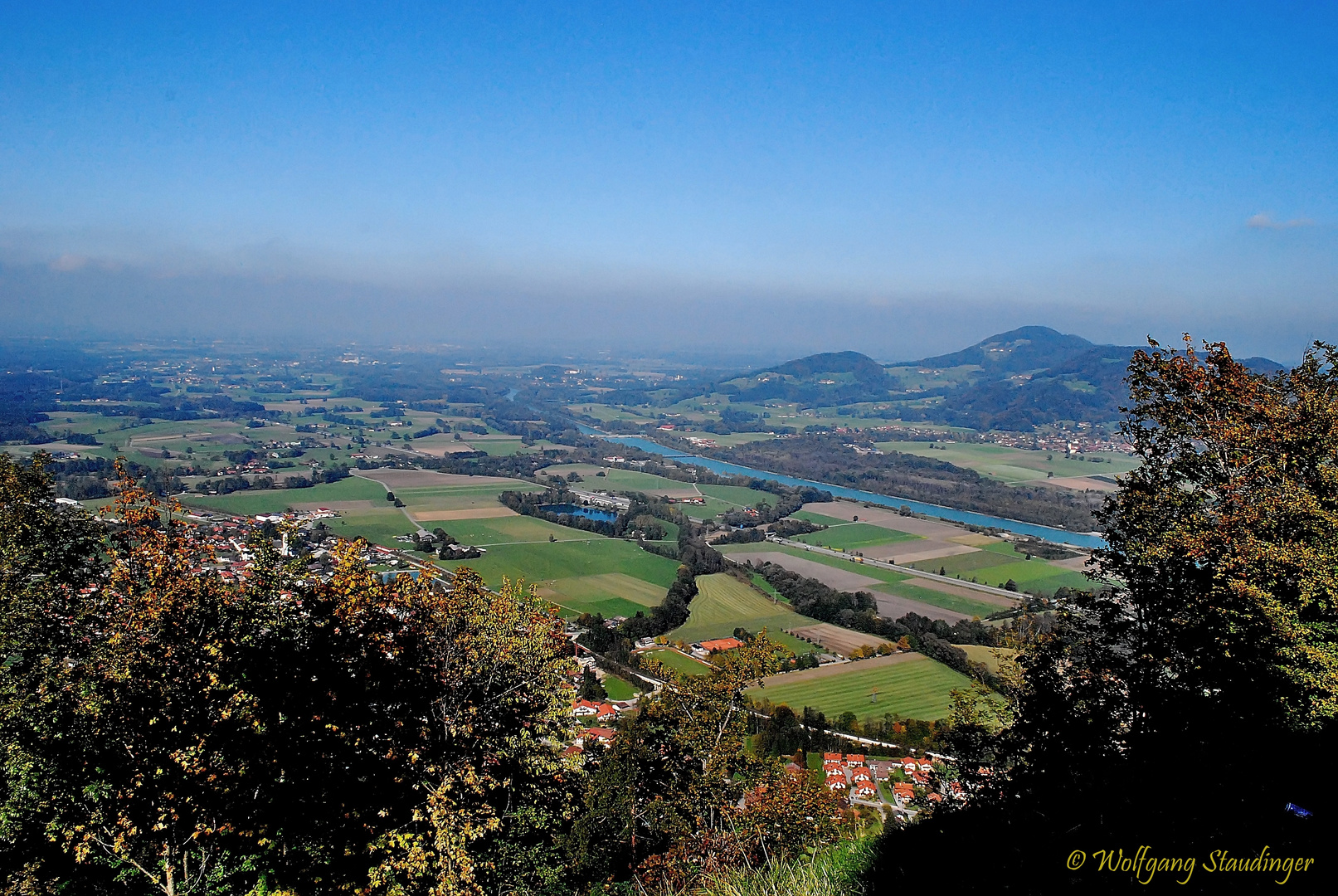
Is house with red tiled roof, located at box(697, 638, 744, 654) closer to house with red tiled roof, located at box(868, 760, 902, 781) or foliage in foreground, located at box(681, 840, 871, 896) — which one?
house with red tiled roof, located at box(868, 760, 902, 781)

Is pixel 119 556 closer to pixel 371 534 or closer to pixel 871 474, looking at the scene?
pixel 371 534

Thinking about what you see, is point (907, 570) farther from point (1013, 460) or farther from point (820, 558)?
point (1013, 460)

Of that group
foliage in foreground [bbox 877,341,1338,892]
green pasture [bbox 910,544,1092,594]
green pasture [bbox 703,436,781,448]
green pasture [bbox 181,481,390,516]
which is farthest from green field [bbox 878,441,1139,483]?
foliage in foreground [bbox 877,341,1338,892]

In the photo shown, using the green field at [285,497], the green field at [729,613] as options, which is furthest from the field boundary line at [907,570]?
the green field at [285,497]

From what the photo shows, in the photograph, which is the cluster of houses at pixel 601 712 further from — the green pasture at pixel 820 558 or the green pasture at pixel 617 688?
the green pasture at pixel 820 558

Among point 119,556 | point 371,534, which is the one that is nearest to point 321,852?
point 119,556
